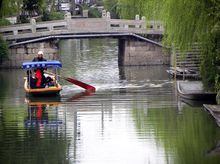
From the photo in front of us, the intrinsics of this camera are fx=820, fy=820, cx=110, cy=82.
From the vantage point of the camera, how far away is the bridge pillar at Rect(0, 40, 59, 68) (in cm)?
4616

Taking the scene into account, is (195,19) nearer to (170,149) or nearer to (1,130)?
(170,149)

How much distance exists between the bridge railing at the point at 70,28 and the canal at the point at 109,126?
8.31 m

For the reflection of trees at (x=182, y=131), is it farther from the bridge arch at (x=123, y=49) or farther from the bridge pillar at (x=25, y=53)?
the bridge pillar at (x=25, y=53)

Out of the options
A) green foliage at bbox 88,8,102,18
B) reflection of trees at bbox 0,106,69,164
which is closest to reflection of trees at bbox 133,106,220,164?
reflection of trees at bbox 0,106,69,164

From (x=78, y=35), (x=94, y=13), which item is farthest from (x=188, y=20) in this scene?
(x=94, y=13)

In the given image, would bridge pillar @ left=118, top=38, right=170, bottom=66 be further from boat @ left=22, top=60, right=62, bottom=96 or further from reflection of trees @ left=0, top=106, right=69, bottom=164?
reflection of trees @ left=0, top=106, right=69, bottom=164

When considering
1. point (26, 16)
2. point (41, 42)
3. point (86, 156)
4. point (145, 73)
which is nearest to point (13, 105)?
point (86, 156)

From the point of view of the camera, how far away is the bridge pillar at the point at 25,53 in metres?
46.2

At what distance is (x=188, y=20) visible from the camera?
21234mm

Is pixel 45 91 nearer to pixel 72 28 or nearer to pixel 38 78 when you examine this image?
pixel 38 78

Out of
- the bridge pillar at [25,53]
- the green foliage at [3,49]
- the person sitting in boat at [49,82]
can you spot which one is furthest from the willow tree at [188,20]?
the bridge pillar at [25,53]

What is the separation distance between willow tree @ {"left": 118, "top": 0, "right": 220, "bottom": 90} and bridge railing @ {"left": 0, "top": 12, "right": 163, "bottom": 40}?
21255mm

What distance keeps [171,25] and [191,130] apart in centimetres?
286

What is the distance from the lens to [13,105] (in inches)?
1134
